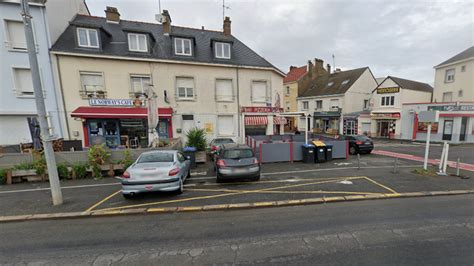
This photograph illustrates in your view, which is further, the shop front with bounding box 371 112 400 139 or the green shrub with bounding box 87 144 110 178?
the shop front with bounding box 371 112 400 139

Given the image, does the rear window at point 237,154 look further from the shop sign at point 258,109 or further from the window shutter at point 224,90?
the window shutter at point 224,90

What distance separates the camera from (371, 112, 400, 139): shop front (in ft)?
75.7

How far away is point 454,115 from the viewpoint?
19.1 metres

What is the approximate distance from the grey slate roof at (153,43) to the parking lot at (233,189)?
9.59 meters

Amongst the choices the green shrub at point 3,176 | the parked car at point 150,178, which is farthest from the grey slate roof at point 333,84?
the green shrub at point 3,176

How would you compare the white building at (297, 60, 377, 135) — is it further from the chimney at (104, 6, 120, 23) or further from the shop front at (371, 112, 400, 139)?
the chimney at (104, 6, 120, 23)

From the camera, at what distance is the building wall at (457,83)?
2050cm

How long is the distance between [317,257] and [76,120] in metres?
15.7

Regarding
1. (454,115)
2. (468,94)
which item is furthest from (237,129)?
(468,94)

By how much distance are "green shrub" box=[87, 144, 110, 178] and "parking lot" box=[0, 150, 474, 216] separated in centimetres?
52

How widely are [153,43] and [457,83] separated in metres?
32.0

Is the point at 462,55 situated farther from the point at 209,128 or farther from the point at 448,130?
the point at 209,128

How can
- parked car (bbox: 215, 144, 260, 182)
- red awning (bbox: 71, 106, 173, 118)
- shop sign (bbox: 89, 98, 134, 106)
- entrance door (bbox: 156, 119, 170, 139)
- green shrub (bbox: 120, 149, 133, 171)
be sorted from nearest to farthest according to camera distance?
parked car (bbox: 215, 144, 260, 182)
green shrub (bbox: 120, 149, 133, 171)
red awning (bbox: 71, 106, 173, 118)
shop sign (bbox: 89, 98, 134, 106)
entrance door (bbox: 156, 119, 170, 139)

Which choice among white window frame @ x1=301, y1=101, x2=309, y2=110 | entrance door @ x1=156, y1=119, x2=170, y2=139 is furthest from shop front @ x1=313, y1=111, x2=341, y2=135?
entrance door @ x1=156, y1=119, x2=170, y2=139
